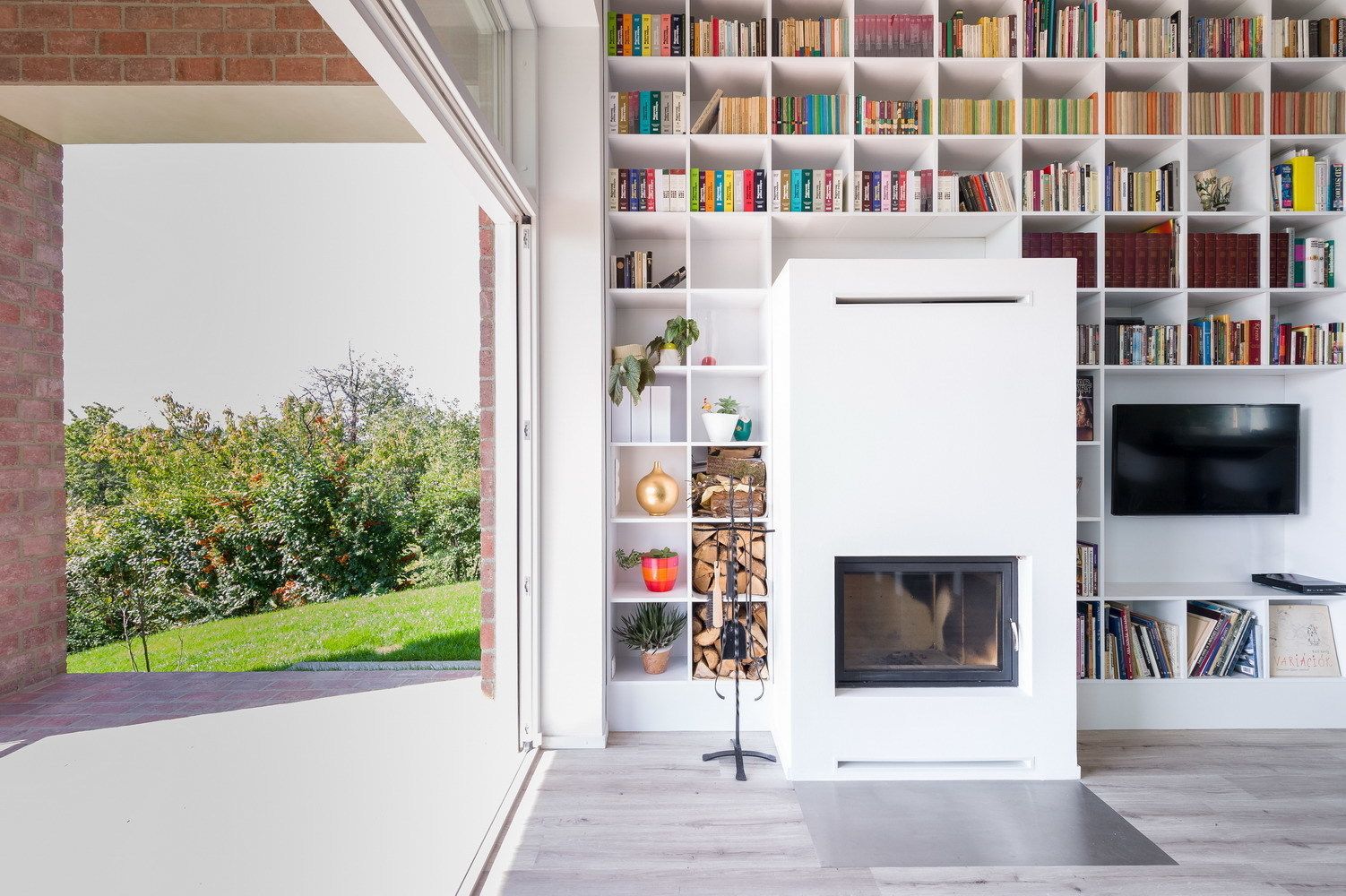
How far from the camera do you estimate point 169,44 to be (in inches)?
90.7

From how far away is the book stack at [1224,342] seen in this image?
2842mm

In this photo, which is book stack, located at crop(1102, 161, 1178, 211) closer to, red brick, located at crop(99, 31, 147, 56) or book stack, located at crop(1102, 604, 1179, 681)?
book stack, located at crop(1102, 604, 1179, 681)

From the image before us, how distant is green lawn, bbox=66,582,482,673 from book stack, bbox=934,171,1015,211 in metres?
3.79

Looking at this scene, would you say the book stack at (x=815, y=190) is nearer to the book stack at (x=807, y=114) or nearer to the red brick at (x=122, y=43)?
the book stack at (x=807, y=114)

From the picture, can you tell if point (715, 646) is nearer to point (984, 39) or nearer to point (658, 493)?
point (658, 493)

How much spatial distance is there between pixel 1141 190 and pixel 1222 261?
472 millimetres

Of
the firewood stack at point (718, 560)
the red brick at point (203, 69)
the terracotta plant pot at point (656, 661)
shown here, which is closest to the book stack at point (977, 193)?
the firewood stack at point (718, 560)

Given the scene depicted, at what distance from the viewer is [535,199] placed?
2705 mm

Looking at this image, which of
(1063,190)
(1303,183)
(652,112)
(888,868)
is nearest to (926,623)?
(888,868)

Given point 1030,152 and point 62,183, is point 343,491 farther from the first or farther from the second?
point 1030,152

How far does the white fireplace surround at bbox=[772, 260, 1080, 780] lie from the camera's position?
7.79ft

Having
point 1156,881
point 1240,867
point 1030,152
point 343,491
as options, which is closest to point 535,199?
point 1030,152

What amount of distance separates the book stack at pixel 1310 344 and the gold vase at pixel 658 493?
2.71 m

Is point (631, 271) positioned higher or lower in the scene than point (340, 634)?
higher
